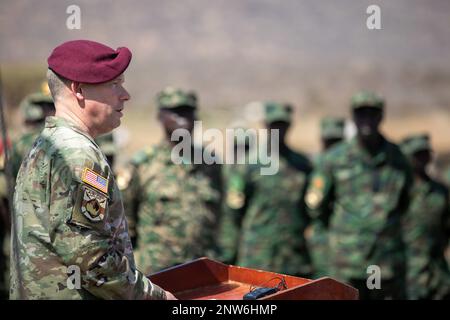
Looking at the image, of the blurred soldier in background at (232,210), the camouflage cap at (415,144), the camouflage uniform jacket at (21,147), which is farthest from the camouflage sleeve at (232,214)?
the camouflage cap at (415,144)

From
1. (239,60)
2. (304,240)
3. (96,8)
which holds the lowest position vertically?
(304,240)

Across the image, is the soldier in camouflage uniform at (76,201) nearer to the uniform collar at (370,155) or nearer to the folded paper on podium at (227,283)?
the folded paper on podium at (227,283)

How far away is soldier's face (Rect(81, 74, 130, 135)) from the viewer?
331 centimetres

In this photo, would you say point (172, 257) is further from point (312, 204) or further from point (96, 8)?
point (96, 8)

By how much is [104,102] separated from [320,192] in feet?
14.9

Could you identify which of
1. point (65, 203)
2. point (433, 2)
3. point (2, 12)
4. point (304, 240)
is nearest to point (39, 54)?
point (2, 12)

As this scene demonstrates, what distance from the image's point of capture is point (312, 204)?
305 inches

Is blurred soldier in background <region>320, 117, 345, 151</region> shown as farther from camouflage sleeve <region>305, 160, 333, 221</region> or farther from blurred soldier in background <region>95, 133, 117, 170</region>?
blurred soldier in background <region>95, 133, 117, 170</region>

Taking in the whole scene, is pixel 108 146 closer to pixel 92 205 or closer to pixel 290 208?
pixel 290 208

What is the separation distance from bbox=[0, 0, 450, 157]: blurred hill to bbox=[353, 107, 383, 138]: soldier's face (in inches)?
436

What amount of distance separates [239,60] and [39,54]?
4.60 meters

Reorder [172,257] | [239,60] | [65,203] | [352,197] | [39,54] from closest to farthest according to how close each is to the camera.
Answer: [65,203], [172,257], [352,197], [39,54], [239,60]

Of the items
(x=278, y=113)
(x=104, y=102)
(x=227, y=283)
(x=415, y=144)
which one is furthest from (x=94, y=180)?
(x=415, y=144)

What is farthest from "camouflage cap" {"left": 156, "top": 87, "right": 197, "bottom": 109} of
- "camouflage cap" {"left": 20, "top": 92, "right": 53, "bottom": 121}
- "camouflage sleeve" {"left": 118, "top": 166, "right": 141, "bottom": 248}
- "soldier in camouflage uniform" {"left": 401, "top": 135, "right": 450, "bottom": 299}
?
"soldier in camouflage uniform" {"left": 401, "top": 135, "right": 450, "bottom": 299}
